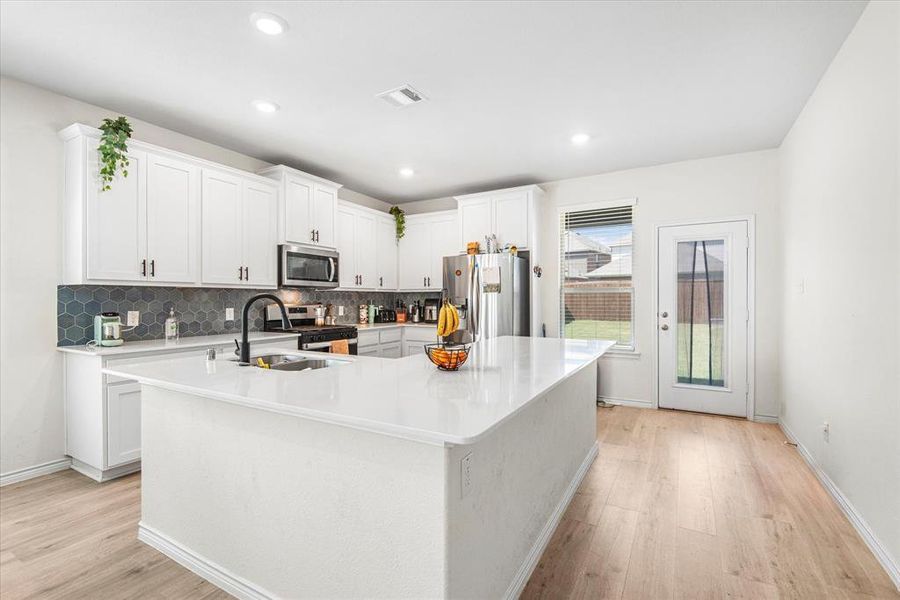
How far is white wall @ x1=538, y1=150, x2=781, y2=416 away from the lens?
4121 millimetres

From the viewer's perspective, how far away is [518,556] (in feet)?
5.87

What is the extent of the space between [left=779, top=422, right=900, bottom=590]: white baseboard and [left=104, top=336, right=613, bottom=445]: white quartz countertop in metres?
1.49

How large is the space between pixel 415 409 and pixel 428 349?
0.66 meters

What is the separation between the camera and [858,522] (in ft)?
7.18

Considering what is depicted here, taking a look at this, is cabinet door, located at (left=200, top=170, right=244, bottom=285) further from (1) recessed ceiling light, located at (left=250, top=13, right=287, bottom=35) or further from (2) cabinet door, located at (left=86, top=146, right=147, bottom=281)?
(1) recessed ceiling light, located at (left=250, top=13, right=287, bottom=35)

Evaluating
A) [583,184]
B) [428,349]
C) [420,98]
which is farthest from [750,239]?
[428,349]

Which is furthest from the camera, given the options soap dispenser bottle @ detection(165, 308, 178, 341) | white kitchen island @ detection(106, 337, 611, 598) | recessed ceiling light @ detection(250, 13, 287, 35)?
soap dispenser bottle @ detection(165, 308, 178, 341)

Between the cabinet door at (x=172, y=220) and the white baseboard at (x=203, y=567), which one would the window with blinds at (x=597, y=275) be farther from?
the white baseboard at (x=203, y=567)

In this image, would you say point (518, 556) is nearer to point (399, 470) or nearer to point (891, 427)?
point (399, 470)

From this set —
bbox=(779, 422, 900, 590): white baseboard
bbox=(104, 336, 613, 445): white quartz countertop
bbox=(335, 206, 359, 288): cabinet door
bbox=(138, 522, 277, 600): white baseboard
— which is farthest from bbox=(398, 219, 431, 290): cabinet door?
bbox=(779, 422, 900, 590): white baseboard

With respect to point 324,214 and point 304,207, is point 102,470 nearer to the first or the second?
point 304,207

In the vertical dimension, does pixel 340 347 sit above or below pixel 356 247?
below

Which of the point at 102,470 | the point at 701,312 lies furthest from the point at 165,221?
the point at 701,312

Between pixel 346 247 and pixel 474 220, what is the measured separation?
1.54 metres
